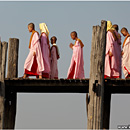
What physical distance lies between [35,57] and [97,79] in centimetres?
223

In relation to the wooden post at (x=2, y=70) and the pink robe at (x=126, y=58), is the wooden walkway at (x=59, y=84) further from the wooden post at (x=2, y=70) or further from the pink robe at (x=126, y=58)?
the pink robe at (x=126, y=58)

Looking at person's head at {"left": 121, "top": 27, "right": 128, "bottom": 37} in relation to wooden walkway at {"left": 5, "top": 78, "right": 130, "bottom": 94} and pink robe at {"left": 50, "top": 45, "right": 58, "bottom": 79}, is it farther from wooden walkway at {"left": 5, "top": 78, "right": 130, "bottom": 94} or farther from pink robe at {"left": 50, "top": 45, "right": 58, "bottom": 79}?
pink robe at {"left": 50, "top": 45, "right": 58, "bottom": 79}

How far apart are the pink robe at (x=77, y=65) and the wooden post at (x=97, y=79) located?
1.63 meters

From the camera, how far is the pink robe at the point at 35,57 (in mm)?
19172

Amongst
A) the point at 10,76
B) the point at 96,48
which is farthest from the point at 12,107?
the point at 96,48

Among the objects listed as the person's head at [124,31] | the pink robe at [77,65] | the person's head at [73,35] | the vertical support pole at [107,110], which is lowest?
the vertical support pole at [107,110]

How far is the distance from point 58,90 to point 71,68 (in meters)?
0.76

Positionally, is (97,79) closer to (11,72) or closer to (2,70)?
(2,70)

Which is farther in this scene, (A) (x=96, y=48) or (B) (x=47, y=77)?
(B) (x=47, y=77)

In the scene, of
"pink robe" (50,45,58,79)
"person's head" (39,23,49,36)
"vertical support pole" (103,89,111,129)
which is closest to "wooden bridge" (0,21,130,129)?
"pink robe" (50,45,58,79)

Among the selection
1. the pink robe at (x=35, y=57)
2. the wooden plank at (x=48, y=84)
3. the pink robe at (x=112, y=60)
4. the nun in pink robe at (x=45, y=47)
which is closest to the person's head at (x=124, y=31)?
the pink robe at (x=112, y=60)

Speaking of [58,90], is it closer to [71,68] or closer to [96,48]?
[71,68]

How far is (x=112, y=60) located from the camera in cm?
1933

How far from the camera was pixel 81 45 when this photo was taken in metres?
19.9
